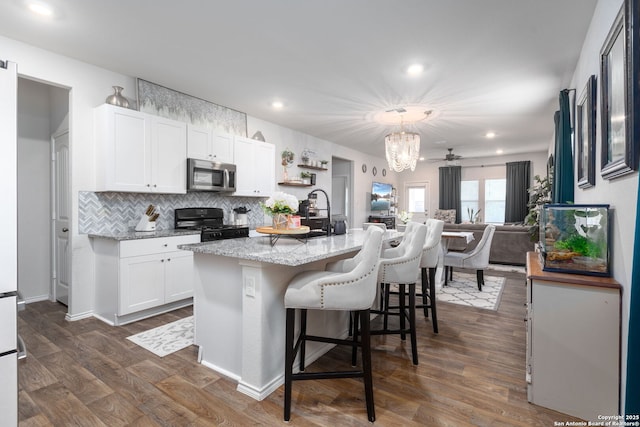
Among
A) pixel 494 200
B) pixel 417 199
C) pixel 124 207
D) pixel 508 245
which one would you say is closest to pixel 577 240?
pixel 124 207

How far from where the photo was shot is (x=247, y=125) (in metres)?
5.10

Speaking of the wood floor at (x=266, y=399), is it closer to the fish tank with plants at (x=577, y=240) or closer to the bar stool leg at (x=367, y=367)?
the bar stool leg at (x=367, y=367)

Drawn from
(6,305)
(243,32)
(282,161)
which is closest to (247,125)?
(282,161)

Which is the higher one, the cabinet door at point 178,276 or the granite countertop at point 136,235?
the granite countertop at point 136,235

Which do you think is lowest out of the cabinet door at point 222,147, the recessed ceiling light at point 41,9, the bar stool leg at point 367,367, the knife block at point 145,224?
the bar stool leg at point 367,367

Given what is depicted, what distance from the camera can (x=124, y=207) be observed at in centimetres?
367

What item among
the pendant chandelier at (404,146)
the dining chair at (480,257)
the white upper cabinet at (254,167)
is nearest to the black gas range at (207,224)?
the white upper cabinet at (254,167)

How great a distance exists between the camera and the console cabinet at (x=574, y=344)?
5.63 feet

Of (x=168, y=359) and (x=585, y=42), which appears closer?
(x=168, y=359)

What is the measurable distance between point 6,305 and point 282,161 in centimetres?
472

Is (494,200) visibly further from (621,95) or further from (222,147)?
(621,95)

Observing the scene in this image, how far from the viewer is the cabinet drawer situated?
3114 millimetres

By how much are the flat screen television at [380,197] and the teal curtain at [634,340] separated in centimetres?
780

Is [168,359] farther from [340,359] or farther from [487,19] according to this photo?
[487,19]
